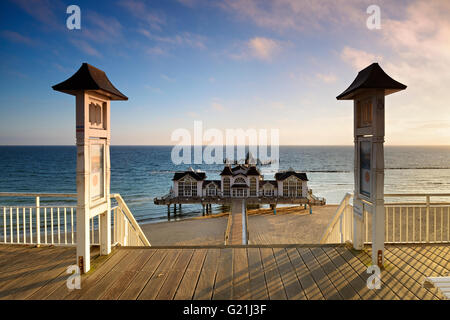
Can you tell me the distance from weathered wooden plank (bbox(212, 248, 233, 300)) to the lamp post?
197 centimetres

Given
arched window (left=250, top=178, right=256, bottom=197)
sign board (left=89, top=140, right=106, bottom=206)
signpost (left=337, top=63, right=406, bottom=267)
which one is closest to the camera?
signpost (left=337, top=63, right=406, bottom=267)

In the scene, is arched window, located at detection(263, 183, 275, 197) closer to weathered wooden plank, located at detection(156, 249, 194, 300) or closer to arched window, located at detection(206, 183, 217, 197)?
arched window, located at detection(206, 183, 217, 197)

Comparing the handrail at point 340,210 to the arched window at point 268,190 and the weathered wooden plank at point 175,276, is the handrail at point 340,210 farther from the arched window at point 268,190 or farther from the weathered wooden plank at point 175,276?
the arched window at point 268,190

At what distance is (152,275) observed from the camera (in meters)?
3.75

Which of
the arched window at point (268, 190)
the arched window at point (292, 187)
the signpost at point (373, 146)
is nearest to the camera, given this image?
the signpost at point (373, 146)

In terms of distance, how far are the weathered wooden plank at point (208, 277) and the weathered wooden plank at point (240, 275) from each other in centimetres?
29

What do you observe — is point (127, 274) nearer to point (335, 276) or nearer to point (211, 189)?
point (335, 276)

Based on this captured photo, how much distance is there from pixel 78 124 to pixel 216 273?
114 inches

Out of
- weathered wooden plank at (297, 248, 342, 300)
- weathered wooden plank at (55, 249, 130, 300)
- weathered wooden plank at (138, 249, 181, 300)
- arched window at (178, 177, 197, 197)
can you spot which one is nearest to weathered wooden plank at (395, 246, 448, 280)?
weathered wooden plank at (297, 248, 342, 300)

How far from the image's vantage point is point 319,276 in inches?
144

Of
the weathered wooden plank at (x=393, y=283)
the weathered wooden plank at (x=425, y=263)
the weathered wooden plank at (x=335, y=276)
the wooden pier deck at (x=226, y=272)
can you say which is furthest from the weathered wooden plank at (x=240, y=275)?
the weathered wooden plank at (x=425, y=263)

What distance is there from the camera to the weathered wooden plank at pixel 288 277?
10.5ft

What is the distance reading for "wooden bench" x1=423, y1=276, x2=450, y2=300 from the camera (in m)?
2.92

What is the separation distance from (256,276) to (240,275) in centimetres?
22
